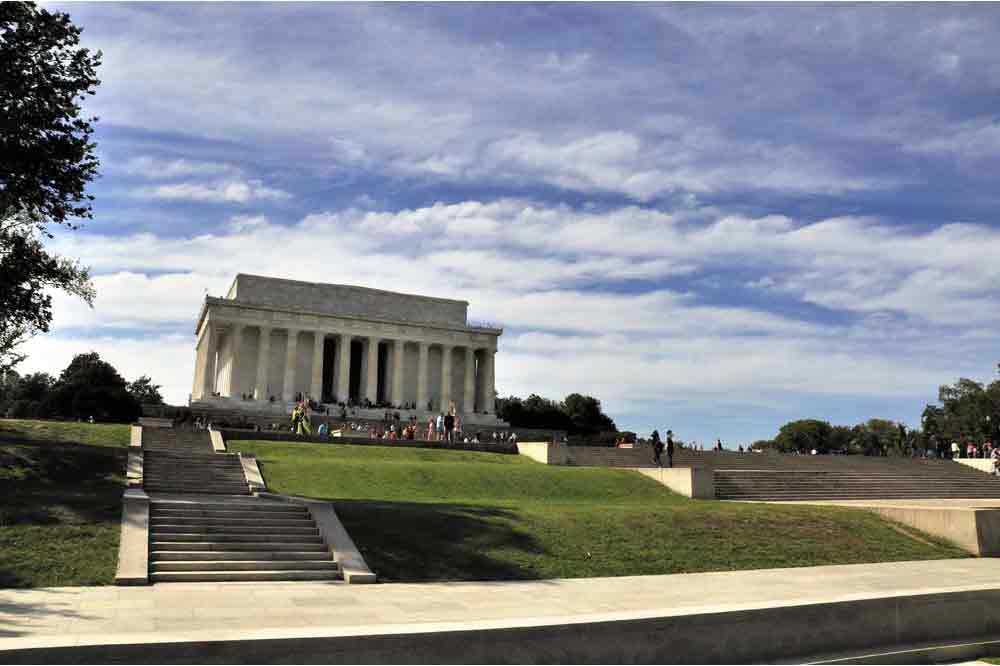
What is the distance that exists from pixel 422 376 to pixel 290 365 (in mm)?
12105

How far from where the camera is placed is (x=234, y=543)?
638 inches

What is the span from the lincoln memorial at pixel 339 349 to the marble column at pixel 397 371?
0.29ft

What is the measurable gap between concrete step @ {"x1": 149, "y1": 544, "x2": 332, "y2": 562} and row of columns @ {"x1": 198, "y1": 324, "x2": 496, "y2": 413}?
177 feet

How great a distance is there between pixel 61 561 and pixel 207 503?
4.15m

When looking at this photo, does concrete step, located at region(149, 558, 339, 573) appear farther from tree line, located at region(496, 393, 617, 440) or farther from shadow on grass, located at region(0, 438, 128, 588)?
tree line, located at region(496, 393, 617, 440)

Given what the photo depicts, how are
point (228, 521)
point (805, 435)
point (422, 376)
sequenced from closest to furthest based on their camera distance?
point (228, 521)
point (422, 376)
point (805, 435)

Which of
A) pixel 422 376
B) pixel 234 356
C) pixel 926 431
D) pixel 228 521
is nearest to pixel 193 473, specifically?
pixel 228 521

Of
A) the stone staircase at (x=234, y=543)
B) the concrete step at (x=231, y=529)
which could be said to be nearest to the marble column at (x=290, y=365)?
the stone staircase at (x=234, y=543)

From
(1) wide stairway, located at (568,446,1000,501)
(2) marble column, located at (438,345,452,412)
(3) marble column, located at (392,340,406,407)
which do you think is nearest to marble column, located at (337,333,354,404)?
(3) marble column, located at (392,340,406,407)

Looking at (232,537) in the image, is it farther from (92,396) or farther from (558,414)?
(558,414)

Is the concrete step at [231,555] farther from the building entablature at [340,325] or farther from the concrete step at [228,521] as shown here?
the building entablature at [340,325]

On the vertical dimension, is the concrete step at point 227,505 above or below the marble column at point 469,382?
below

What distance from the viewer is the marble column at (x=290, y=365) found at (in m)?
69.1

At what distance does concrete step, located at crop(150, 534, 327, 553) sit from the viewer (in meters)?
15.7
